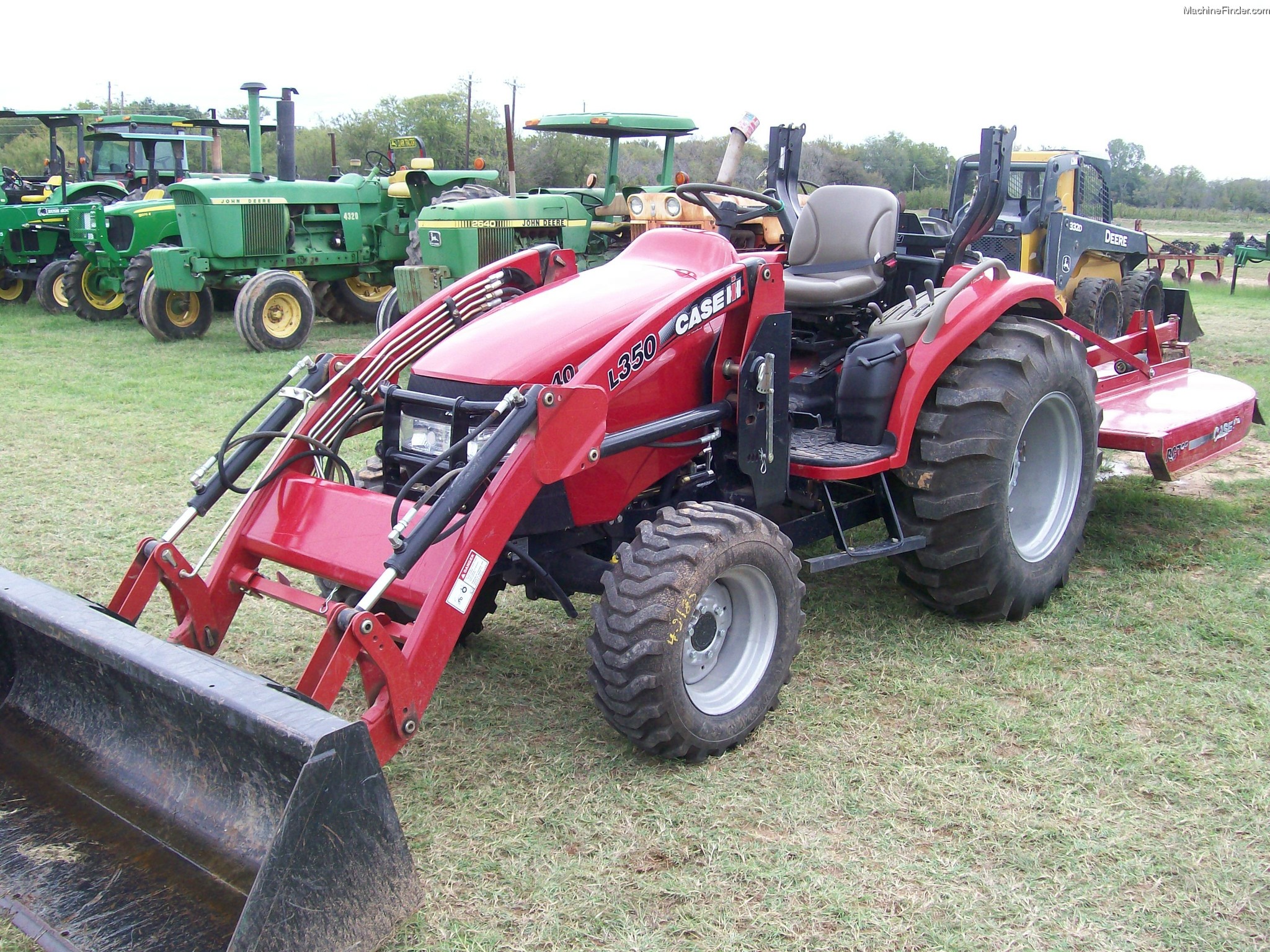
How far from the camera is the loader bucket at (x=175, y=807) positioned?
2.24 meters

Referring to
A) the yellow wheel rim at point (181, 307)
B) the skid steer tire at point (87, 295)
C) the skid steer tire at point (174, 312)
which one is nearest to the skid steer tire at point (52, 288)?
the skid steer tire at point (87, 295)

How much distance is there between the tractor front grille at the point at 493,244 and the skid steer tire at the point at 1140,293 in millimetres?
6215

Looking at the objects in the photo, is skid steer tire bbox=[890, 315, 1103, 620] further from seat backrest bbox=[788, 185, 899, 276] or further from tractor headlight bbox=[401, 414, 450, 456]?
tractor headlight bbox=[401, 414, 450, 456]

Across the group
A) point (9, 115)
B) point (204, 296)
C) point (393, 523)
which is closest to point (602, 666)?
point (393, 523)

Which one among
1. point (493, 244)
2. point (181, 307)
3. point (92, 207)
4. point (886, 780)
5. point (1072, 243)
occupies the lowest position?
point (886, 780)

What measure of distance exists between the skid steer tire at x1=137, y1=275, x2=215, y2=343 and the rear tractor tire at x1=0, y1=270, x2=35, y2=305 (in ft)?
16.4

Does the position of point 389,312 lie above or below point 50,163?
below

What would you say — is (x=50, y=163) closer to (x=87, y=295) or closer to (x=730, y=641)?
(x=87, y=295)

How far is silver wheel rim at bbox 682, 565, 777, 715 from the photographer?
3.23 m

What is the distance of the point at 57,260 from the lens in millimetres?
15125

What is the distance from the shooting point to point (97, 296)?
1428 cm

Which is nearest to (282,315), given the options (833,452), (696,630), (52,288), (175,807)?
(52,288)

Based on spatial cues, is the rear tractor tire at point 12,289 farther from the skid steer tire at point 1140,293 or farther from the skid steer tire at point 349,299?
the skid steer tire at point 1140,293

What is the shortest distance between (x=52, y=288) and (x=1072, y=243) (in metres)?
12.7
